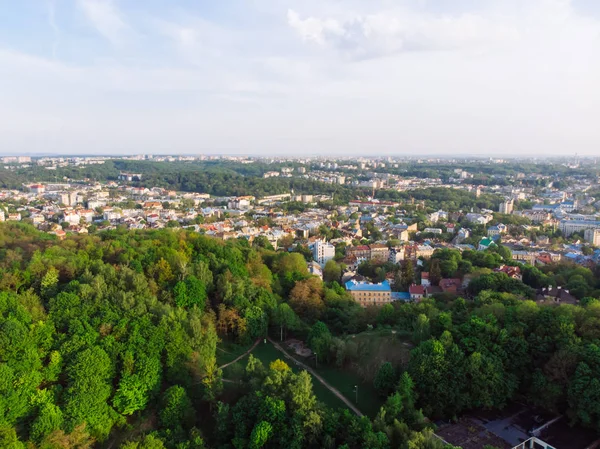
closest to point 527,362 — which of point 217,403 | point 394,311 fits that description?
point 394,311

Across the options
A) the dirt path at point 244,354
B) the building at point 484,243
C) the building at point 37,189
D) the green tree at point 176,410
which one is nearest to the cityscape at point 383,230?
the building at point 484,243

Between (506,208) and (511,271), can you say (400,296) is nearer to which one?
(511,271)

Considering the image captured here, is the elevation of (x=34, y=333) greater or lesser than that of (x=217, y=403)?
greater

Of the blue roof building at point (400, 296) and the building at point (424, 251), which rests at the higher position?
the blue roof building at point (400, 296)

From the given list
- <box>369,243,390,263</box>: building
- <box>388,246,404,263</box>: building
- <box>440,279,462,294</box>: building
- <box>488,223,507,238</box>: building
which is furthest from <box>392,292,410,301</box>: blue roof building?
<box>488,223,507,238</box>: building

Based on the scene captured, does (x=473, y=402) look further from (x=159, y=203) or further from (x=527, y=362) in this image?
(x=159, y=203)

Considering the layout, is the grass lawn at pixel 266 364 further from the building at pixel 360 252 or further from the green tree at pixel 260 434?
the building at pixel 360 252
